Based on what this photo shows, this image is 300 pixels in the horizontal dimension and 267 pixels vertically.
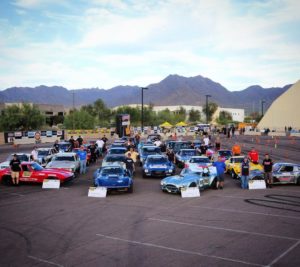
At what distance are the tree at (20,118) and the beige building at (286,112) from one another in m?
62.1

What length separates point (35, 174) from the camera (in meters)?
18.8

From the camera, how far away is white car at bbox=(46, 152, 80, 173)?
20.5m

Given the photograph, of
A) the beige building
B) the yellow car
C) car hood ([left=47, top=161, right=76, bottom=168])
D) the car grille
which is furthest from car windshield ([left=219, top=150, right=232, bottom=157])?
the beige building

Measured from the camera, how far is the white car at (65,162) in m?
20.5

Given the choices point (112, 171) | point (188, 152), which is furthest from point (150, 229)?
point (188, 152)

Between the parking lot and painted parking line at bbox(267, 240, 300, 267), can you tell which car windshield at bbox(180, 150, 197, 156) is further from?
painted parking line at bbox(267, 240, 300, 267)

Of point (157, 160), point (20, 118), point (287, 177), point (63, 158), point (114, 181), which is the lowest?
point (287, 177)

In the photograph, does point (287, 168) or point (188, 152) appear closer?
point (287, 168)

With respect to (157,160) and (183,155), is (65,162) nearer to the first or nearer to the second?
(157,160)

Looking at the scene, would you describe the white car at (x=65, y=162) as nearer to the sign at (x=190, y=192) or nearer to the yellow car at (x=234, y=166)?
the sign at (x=190, y=192)

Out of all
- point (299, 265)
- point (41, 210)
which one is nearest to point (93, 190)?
point (41, 210)

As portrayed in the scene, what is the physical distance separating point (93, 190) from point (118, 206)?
237cm

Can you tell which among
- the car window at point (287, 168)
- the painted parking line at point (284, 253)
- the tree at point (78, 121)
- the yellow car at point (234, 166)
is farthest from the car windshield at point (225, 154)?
the tree at point (78, 121)

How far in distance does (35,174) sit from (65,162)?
2.70 m
